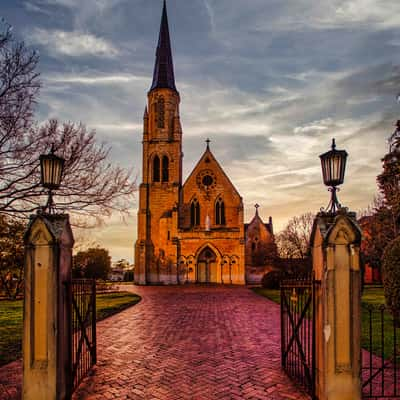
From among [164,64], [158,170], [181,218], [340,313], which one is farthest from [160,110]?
[340,313]

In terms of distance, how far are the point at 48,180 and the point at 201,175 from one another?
34.5 meters

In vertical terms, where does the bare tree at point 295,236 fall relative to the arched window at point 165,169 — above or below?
below

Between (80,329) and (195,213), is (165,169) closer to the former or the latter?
(195,213)

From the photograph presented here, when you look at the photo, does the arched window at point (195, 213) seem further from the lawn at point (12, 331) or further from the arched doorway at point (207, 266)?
the lawn at point (12, 331)

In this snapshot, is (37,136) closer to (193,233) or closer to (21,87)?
(21,87)

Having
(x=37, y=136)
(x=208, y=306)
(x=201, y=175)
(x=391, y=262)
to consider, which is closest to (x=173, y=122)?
(x=201, y=175)

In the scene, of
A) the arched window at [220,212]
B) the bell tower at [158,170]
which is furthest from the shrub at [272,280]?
the bell tower at [158,170]

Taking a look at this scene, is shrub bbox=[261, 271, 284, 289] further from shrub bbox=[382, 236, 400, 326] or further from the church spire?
the church spire

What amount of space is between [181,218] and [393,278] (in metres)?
31.9

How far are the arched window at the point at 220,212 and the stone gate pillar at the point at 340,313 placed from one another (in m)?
33.9

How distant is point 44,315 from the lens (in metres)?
5.52

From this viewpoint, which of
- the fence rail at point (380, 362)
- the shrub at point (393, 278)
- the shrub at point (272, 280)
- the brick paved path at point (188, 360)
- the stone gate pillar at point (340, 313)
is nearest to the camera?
the stone gate pillar at point (340, 313)

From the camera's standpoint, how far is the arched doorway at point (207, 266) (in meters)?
37.9

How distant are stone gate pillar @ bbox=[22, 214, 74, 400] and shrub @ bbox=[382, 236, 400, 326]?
22.2 feet
